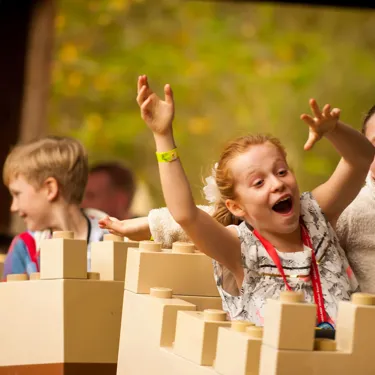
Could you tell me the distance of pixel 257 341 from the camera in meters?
2.01

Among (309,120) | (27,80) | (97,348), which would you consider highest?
(27,80)

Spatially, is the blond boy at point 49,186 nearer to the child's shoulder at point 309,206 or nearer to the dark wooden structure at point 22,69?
the child's shoulder at point 309,206

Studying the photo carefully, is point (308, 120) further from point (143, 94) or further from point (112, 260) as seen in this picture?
point (112, 260)

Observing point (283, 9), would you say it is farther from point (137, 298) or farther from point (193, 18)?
point (137, 298)

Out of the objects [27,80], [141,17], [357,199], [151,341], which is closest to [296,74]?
[141,17]

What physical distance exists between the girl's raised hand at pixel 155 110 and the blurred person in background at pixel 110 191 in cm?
310

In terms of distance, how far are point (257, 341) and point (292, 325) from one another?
0.11 meters

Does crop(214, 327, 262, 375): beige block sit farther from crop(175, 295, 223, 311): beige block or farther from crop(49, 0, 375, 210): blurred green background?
crop(49, 0, 375, 210): blurred green background

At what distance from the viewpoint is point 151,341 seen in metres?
2.42

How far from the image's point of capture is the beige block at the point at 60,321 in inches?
107

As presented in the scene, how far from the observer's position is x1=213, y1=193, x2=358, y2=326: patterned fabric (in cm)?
253

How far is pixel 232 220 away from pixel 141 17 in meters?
5.86

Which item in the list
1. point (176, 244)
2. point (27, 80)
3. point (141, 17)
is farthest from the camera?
point (141, 17)

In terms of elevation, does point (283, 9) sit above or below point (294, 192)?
above
